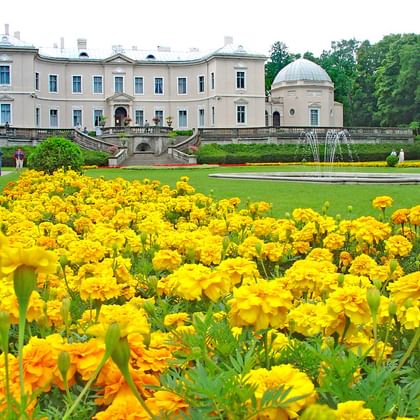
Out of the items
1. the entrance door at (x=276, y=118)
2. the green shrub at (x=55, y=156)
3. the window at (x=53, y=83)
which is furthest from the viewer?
A: the entrance door at (x=276, y=118)

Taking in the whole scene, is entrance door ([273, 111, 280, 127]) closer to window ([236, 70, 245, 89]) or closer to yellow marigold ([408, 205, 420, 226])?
window ([236, 70, 245, 89])

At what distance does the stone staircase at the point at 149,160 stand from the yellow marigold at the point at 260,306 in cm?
3516

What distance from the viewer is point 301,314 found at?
6.99 feet

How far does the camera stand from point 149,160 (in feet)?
126

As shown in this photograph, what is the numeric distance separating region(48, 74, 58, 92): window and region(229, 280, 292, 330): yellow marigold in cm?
5371

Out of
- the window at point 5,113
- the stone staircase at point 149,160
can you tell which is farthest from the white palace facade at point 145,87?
the stone staircase at point 149,160

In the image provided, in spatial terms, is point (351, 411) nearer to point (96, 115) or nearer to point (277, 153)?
point (277, 153)

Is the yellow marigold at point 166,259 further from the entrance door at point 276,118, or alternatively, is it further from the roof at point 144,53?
the entrance door at point 276,118

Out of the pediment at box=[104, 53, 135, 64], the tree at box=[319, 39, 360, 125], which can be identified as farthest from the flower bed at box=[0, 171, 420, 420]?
the tree at box=[319, 39, 360, 125]

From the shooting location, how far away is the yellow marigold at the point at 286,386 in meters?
1.25

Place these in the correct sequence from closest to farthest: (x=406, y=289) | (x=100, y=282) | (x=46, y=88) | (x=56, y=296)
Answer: (x=406, y=289)
(x=100, y=282)
(x=56, y=296)
(x=46, y=88)

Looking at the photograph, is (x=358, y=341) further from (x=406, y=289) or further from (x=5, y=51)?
(x=5, y=51)

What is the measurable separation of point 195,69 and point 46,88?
1206cm

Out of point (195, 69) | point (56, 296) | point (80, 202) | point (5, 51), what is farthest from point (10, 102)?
point (56, 296)
